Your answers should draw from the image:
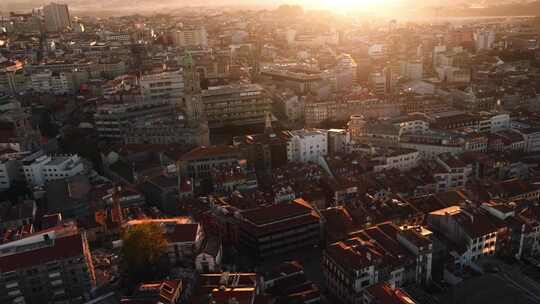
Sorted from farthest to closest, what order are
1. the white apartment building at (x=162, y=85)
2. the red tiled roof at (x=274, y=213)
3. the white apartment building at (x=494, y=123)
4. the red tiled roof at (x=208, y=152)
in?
1. the white apartment building at (x=162, y=85)
2. the white apartment building at (x=494, y=123)
3. the red tiled roof at (x=208, y=152)
4. the red tiled roof at (x=274, y=213)

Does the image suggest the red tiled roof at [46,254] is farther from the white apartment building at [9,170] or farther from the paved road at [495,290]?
the paved road at [495,290]

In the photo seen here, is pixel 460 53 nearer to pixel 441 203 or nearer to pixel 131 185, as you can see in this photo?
pixel 441 203

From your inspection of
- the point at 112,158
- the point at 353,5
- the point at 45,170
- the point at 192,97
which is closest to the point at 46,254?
the point at 45,170

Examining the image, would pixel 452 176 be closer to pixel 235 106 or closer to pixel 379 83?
pixel 235 106

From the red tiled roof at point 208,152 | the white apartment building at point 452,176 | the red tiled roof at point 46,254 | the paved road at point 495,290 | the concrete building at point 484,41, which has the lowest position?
the paved road at point 495,290

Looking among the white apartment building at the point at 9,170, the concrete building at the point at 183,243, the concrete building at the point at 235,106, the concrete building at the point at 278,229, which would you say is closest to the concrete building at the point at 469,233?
the concrete building at the point at 278,229

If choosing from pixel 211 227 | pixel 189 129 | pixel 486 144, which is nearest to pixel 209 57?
pixel 189 129
